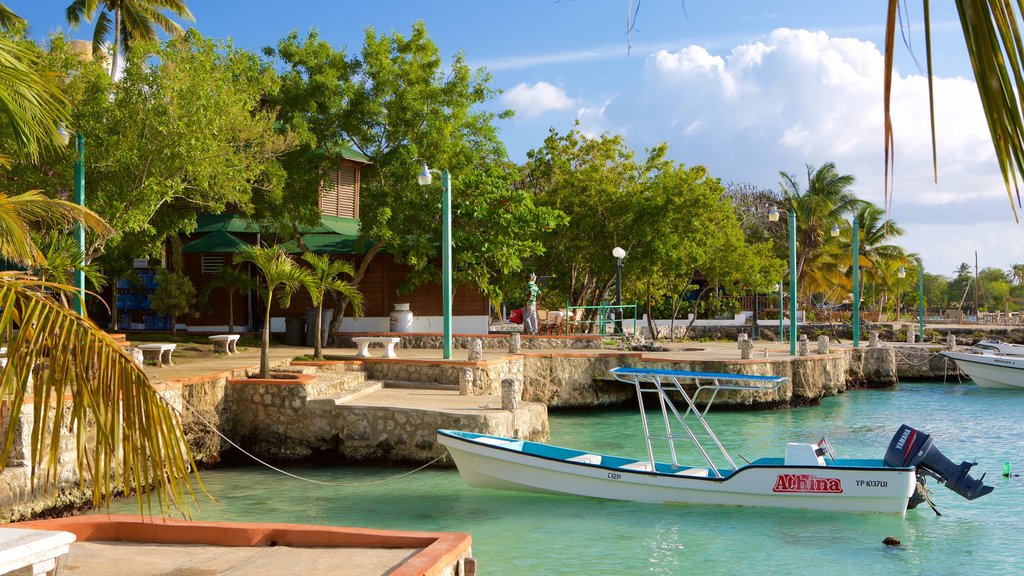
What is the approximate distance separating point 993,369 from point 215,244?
28.6 m

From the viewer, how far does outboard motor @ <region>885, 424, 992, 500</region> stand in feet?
43.3

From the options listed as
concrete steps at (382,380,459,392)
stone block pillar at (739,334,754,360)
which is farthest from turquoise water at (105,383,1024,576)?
stone block pillar at (739,334,754,360)

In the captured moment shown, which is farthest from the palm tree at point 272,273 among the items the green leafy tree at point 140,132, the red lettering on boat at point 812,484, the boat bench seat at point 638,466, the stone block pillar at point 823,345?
the stone block pillar at point 823,345

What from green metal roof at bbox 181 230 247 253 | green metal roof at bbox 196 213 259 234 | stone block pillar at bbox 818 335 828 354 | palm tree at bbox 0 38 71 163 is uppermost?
green metal roof at bbox 196 213 259 234

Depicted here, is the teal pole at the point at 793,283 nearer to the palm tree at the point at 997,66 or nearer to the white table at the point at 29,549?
the white table at the point at 29,549

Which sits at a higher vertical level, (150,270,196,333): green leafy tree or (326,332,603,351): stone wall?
(150,270,196,333): green leafy tree

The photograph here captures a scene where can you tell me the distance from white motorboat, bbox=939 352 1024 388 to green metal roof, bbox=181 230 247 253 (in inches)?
1070

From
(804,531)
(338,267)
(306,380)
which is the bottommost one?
(804,531)

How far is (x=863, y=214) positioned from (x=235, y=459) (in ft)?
150

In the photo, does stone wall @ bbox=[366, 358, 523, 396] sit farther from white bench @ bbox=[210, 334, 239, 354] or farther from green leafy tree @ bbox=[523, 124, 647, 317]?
green leafy tree @ bbox=[523, 124, 647, 317]

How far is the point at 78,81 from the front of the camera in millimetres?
18141

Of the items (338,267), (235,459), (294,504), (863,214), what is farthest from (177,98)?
(863,214)

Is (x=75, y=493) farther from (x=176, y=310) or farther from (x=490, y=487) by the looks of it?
(x=176, y=310)

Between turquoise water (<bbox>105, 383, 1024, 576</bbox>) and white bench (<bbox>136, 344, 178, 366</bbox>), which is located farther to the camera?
white bench (<bbox>136, 344, 178, 366</bbox>)
